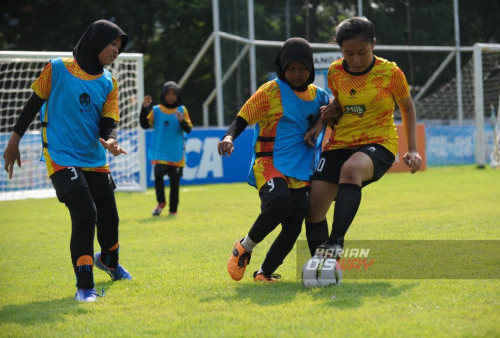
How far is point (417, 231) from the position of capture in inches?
349

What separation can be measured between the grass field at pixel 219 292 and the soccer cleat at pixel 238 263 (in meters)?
0.09

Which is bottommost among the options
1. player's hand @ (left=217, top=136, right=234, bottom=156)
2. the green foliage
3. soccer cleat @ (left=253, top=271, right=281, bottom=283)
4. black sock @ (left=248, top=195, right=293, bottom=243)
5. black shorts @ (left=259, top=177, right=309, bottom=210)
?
soccer cleat @ (left=253, top=271, right=281, bottom=283)

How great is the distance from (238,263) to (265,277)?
30cm

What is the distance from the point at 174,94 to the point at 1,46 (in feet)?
71.8

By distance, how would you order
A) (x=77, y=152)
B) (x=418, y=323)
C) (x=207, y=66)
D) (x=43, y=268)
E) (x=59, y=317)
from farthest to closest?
(x=207, y=66) < (x=43, y=268) < (x=77, y=152) < (x=59, y=317) < (x=418, y=323)

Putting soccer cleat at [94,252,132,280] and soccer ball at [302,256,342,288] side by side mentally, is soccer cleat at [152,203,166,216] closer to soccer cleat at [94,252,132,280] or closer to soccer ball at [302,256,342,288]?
soccer cleat at [94,252,132,280]

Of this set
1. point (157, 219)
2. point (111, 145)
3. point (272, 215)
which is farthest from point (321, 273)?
point (157, 219)

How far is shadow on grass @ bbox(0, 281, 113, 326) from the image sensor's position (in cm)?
504

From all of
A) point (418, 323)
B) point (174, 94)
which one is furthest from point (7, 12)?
point (418, 323)

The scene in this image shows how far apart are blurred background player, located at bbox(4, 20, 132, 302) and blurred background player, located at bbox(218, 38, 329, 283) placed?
1008mm

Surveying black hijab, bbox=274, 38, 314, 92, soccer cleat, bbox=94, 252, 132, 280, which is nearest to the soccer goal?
soccer cleat, bbox=94, 252, 132, 280

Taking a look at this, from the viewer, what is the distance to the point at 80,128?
19.4 feet

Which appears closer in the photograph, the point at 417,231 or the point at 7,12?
the point at 417,231

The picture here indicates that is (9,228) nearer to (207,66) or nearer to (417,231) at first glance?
(417,231)
